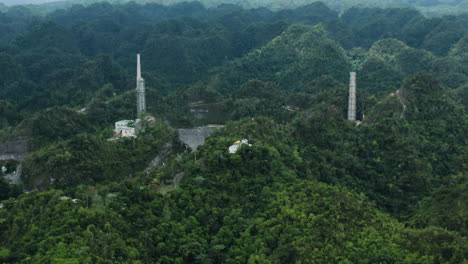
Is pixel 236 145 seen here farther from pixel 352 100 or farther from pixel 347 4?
pixel 347 4

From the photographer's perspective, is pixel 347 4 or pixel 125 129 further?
pixel 347 4

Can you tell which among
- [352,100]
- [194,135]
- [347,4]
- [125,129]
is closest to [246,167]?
[125,129]

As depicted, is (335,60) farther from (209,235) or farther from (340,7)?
(340,7)

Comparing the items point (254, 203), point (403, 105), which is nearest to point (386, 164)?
point (403, 105)

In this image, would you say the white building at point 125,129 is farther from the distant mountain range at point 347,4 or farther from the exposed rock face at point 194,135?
the distant mountain range at point 347,4

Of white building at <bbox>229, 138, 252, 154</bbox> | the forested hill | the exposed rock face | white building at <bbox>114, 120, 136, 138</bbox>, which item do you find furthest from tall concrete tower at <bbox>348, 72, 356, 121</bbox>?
white building at <bbox>114, 120, 136, 138</bbox>
